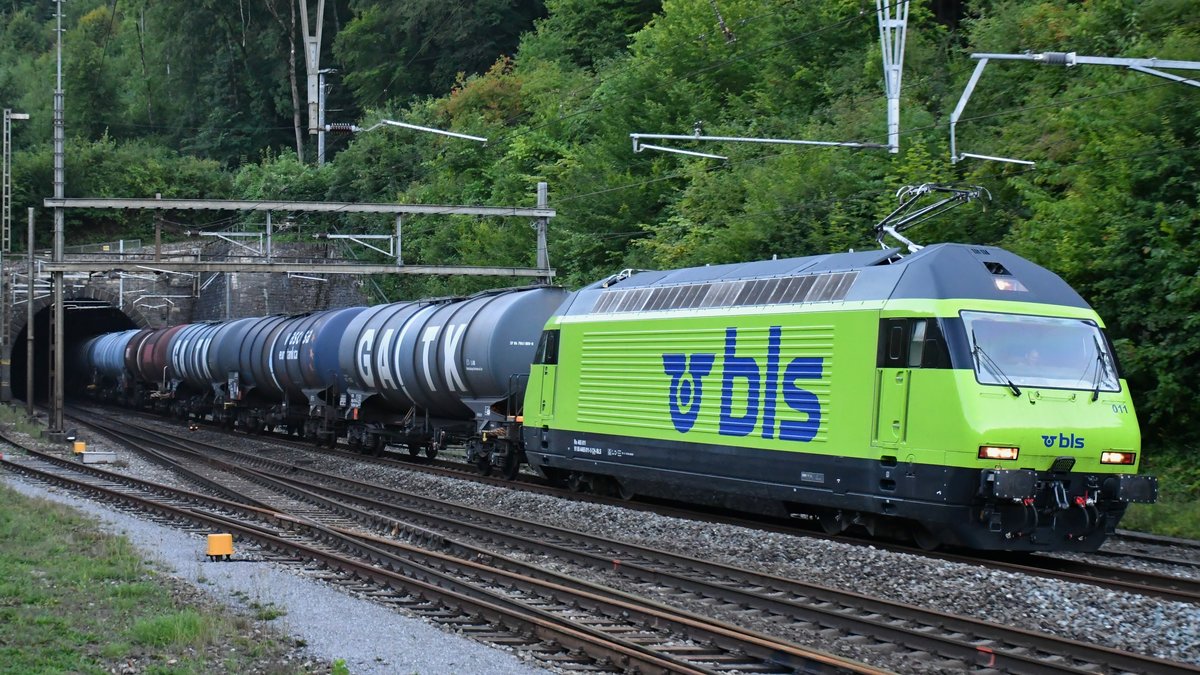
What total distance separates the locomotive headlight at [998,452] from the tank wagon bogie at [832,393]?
14mm

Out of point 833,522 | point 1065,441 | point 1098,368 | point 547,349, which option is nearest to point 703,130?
point 547,349

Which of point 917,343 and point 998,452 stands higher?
point 917,343

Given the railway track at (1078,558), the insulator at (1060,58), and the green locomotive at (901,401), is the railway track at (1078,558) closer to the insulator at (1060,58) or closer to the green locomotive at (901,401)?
A: the green locomotive at (901,401)

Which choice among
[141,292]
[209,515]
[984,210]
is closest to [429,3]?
[141,292]

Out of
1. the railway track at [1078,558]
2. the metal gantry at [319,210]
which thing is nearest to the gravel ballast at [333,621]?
the railway track at [1078,558]

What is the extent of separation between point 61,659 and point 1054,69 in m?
25.9

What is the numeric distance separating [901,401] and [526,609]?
4908mm

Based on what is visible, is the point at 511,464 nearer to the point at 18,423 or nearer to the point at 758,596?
the point at 758,596

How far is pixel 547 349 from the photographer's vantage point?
2092cm

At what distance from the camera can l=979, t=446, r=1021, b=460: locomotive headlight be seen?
1261cm

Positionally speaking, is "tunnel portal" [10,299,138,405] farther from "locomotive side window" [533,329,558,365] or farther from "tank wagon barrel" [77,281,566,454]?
"locomotive side window" [533,329,558,365]

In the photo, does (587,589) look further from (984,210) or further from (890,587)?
(984,210)

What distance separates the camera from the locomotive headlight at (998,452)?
12.6m

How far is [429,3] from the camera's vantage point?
6431 cm
